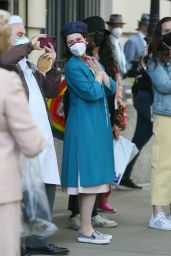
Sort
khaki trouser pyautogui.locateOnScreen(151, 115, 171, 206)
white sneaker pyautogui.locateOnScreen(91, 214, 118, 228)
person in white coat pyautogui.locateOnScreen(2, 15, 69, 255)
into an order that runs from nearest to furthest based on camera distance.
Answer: person in white coat pyautogui.locateOnScreen(2, 15, 69, 255) < khaki trouser pyautogui.locateOnScreen(151, 115, 171, 206) < white sneaker pyautogui.locateOnScreen(91, 214, 118, 228)

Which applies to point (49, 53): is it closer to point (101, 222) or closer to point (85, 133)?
point (85, 133)

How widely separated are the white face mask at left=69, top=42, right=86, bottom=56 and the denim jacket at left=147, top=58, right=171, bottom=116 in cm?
86

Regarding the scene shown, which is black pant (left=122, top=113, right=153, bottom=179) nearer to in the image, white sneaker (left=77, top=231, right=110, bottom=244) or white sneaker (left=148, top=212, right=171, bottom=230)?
white sneaker (left=148, top=212, right=171, bottom=230)

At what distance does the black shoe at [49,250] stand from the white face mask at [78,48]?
1.52m

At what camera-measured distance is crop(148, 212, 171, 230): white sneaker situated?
24.2ft

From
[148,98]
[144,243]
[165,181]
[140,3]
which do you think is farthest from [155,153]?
[140,3]

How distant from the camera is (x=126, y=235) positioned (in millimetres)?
7141

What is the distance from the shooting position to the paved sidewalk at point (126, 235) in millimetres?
6570

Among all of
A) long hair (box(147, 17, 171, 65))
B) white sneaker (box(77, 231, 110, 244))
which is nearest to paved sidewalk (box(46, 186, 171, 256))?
white sneaker (box(77, 231, 110, 244))

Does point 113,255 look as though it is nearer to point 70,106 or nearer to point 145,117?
point 70,106

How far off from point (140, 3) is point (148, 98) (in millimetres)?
6412

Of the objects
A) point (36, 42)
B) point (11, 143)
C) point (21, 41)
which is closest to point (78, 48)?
point (36, 42)

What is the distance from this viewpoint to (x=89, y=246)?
22.0 ft

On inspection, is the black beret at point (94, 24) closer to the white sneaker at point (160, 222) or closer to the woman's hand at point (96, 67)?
the woman's hand at point (96, 67)
